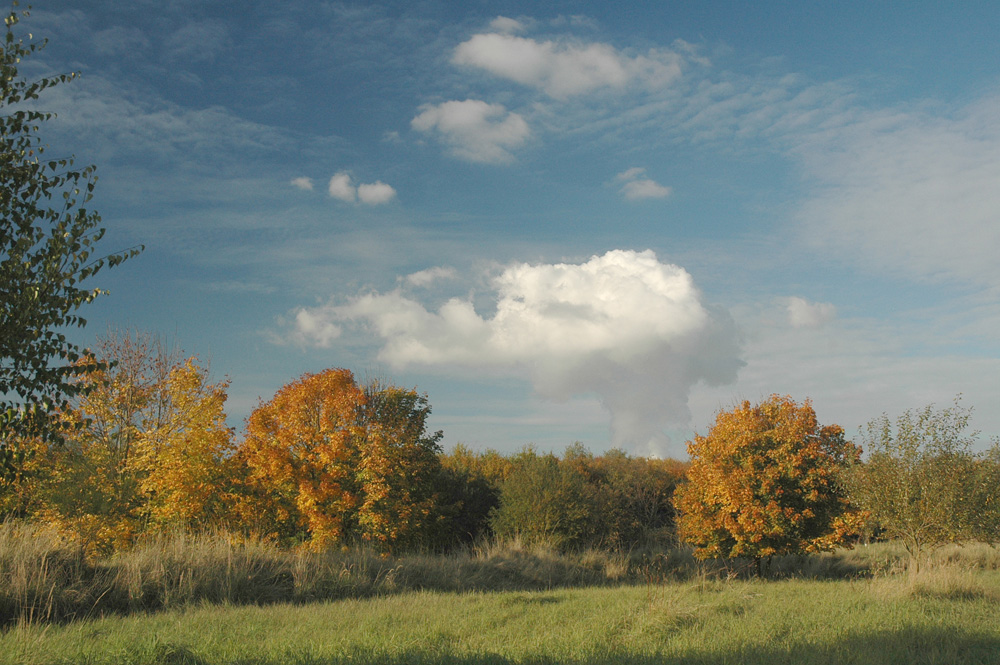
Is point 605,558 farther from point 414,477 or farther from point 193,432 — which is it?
point 193,432

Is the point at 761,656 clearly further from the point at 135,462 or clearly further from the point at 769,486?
the point at 135,462

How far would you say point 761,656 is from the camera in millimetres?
7961

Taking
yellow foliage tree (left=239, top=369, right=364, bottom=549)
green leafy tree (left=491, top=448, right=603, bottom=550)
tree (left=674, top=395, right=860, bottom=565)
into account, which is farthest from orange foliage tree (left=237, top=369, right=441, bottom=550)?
tree (left=674, top=395, right=860, bottom=565)

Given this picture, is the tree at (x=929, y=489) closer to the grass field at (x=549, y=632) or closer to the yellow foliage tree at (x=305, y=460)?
the grass field at (x=549, y=632)

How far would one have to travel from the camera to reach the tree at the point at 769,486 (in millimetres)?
19344

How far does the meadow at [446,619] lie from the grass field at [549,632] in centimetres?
3

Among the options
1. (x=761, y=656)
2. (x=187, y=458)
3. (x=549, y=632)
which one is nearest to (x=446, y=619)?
(x=549, y=632)

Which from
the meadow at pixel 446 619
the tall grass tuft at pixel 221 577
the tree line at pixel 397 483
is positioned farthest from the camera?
the tree line at pixel 397 483

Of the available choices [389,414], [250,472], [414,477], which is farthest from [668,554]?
[250,472]

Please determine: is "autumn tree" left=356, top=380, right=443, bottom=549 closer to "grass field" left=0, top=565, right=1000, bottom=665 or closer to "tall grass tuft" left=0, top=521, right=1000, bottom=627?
"tall grass tuft" left=0, top=521, right=1000, bottom=627

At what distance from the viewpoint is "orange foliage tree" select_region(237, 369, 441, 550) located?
26.8 m

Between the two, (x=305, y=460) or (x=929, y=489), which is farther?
(x=305, y=460)

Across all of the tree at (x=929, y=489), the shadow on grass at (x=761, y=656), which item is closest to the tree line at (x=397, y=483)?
the tree at (x=929, y=489)

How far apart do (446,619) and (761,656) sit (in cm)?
483
